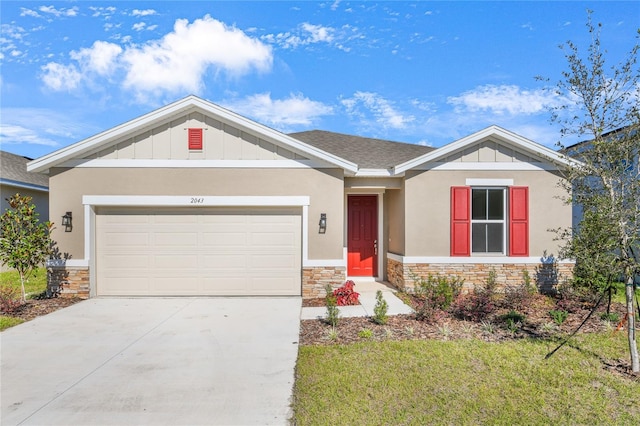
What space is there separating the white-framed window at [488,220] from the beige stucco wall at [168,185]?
377 centimetres

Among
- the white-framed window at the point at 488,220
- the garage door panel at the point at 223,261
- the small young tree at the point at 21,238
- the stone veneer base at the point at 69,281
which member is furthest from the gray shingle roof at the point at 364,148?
the small young tree at the point at 21,238

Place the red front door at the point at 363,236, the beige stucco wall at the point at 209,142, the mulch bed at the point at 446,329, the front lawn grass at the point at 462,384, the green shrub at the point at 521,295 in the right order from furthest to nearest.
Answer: the red front door at the point at 363,236, the beige stucco wall at the point at 209,142, the green shrub at the point at 521,295, the mulch bed at the point at 446,329, the front lawn grass at the point at 462,384

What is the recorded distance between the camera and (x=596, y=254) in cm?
446

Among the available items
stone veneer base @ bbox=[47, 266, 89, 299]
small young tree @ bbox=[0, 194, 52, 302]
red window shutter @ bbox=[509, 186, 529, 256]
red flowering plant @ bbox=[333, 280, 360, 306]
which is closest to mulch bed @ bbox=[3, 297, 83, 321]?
stone veneer base @ bbox=[47, 266, 89, 299]

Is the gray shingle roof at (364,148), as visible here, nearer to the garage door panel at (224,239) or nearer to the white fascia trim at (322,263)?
the white fascia trim at (322,263)

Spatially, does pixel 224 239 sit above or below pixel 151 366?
above

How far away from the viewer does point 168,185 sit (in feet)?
29.1

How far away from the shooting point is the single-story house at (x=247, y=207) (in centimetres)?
884

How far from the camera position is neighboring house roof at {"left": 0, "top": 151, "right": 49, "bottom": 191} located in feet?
42.6

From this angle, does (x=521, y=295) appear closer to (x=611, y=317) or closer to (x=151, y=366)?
(x=611, y=317)

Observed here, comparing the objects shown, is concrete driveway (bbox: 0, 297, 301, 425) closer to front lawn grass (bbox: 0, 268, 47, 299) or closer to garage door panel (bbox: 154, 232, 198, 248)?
garage door panel (bbox: 154, 232, 198, 248)

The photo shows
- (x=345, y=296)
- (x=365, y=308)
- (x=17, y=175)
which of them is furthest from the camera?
(x=17, y=175)

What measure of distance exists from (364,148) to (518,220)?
5253mm

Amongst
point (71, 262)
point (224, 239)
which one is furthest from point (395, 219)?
point (71, 262)
